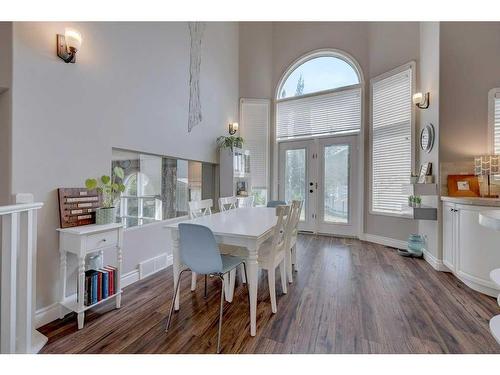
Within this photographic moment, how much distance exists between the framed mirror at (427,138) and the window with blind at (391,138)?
0.77 feet

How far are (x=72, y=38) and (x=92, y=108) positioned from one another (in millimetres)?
552

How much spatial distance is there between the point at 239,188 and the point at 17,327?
3504 millimetres

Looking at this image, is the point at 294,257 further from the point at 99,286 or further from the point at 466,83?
the point at 466,83

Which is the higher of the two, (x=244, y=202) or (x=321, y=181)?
(x=321, y=181)

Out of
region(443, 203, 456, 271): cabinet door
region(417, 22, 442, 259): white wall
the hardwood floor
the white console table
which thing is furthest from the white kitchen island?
the white console table

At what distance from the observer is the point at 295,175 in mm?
5191

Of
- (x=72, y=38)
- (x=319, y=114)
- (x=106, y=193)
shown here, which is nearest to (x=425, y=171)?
(x=319, y=114)

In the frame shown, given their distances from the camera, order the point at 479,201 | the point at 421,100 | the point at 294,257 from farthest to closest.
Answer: the point at 421,100 < the point at 294,257 < the point at 479,201

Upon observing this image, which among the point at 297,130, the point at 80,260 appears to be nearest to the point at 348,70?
the point at 297,130

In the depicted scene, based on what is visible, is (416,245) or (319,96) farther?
(319,96)

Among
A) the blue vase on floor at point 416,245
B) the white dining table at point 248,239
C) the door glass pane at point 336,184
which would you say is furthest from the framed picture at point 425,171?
the white dining table at point 248,239

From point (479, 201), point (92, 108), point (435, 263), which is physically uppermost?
point (92, 108)

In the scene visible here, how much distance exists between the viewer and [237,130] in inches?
201

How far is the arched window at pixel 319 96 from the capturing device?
4645mm
